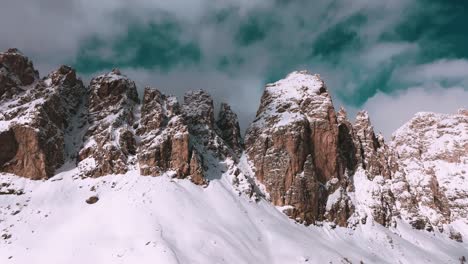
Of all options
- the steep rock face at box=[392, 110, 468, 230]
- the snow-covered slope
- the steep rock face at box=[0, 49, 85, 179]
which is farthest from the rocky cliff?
the snow-covered slope

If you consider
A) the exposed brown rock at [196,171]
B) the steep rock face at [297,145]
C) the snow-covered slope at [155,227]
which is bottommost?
the snow-covered slope at [155,227]

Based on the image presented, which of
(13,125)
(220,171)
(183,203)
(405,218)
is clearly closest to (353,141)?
(405,218)

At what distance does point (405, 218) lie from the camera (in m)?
103

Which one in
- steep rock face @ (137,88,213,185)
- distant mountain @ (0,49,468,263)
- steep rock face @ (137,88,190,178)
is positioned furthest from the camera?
steep rock face @ (137,88,213,185)

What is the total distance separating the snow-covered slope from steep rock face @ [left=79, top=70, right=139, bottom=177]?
8.31ft

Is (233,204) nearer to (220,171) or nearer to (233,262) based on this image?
(220,171)

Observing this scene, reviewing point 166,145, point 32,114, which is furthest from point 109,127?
point 32,114

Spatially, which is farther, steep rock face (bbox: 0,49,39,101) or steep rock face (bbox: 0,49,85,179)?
steep rock face (bbox: 0,49,39,101)

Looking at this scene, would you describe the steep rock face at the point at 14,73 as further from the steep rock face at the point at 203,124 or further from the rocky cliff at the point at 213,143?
the steep rock face at the point at 203,124

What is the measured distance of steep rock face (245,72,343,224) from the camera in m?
84.7

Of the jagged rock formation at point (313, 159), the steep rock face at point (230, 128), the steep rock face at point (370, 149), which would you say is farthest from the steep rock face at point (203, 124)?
the steep rock face at point (370, 149)

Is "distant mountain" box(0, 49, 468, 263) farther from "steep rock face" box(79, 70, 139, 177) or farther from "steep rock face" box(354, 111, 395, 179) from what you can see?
"steep rock face" box(354, 111, 395, 179)

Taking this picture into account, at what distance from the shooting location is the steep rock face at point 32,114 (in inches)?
2911

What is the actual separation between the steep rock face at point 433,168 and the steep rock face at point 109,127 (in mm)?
63143
